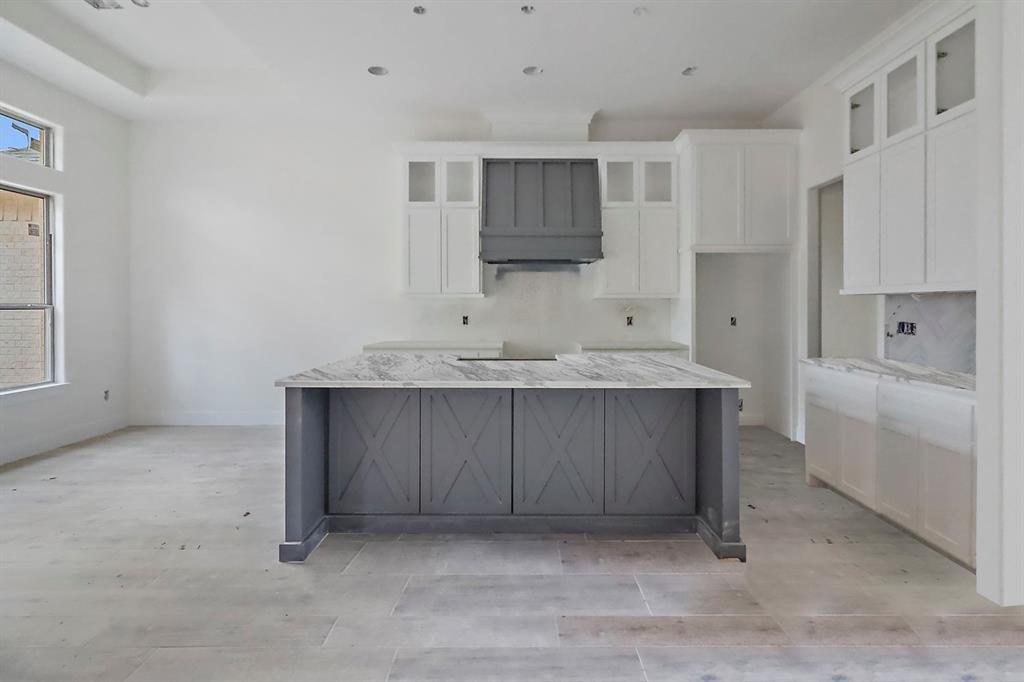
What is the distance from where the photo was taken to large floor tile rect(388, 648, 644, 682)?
5.64 feet

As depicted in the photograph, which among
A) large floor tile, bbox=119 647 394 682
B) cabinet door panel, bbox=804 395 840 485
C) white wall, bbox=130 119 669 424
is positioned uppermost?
white wall, bbox=130 119 669 424

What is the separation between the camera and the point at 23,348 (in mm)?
4492

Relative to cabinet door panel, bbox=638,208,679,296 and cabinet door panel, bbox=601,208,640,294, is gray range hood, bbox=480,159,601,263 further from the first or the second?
cabinet door panel, bbox=638,208,679,296

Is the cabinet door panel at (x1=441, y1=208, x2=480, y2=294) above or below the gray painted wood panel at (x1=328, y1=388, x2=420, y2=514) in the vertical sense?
above

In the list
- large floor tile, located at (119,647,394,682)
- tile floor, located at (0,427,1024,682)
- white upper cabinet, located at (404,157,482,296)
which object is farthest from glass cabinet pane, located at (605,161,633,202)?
large floor tile, located at (119,647,394,682)

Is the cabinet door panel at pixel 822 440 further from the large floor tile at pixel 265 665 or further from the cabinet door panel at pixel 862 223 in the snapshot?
the large floor tile at pixel 265 665

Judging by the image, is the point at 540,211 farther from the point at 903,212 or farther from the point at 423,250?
the point at 903,212

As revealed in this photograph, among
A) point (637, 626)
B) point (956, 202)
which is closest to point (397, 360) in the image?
point (637, 626)

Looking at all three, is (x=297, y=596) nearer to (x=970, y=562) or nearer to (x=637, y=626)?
(x=637, y=626)

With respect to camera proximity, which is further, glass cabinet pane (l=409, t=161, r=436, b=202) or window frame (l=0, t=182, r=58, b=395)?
glass cabinet pane (l=409, t=161, r=436, b=202)

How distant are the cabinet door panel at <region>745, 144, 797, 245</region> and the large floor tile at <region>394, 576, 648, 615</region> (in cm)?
357

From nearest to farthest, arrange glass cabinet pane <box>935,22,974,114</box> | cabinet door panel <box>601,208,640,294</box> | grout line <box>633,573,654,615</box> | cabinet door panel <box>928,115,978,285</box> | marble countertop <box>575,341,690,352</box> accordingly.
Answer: grout line <box>633,573,654,615</box>, cabinet door panel <box>928,115,978,285</box>, glass cabinet pane <box>935,22,974,114</box>, marble countertop <box>575,341,690,352</box>, cabinet door panel <box>601,208,640,294</box>

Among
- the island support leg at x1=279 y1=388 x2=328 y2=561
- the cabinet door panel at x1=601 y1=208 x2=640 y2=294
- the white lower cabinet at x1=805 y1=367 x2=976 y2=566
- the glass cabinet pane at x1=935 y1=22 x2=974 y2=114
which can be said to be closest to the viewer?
the white lower cabinet at x1=805 y1=367 x2=976 y2=566

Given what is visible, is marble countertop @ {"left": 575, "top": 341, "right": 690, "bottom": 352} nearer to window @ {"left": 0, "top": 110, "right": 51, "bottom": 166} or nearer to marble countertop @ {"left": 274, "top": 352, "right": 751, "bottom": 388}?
marble countertop @ {"left": 274, "top": 352, "right": 751, "bottom": 388}
